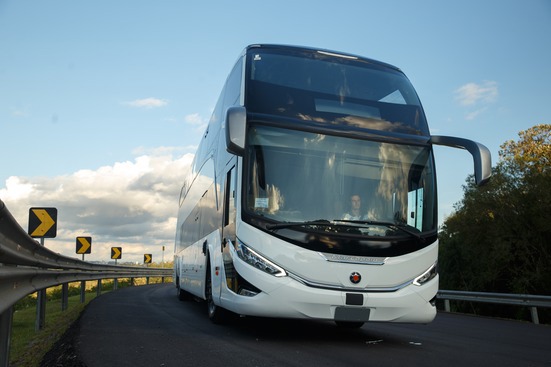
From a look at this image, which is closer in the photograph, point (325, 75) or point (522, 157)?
point (325, 75)

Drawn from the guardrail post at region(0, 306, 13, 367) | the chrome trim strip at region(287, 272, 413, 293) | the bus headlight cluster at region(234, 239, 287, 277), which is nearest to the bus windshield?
the bus headlight cluster at region(234, 239, 287, 277)

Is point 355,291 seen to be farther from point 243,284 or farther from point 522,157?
point 522,157

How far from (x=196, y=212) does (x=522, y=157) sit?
30.4 meters

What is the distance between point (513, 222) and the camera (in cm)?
3709

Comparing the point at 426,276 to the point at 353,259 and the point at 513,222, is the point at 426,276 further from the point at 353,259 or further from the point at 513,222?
the point at 513,222

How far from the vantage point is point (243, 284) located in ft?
24.8

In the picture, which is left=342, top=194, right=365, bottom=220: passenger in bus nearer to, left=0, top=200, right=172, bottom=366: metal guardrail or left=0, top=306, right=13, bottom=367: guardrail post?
left=0, top=200, right=172, bottom=366: metal guardrail

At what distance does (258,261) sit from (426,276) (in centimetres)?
235

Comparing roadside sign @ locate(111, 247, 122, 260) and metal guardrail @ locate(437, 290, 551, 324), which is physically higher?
roadside sign @ locate(111, 247, 122, 260)

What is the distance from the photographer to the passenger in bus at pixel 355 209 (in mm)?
7809

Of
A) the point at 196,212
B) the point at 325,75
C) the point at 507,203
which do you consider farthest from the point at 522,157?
the point at 325,75

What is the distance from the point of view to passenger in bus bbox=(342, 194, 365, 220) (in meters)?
7.81

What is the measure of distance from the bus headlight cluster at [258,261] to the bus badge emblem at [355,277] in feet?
2.83

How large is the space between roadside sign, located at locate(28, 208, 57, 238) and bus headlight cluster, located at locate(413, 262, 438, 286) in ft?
27.1
